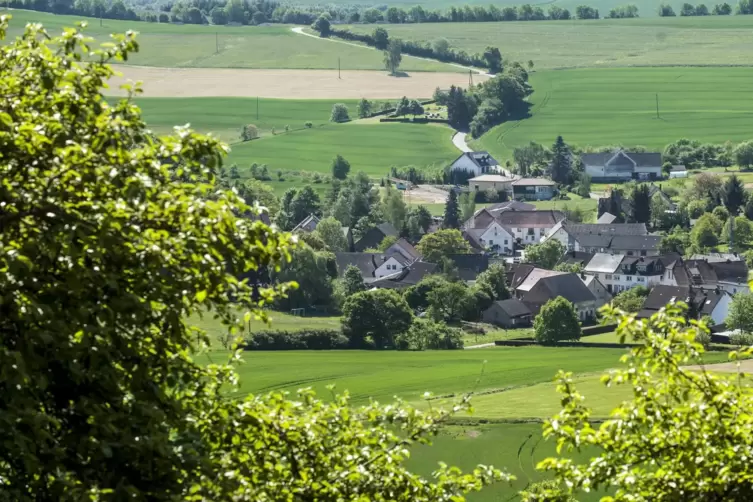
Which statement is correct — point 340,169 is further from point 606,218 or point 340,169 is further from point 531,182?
point 606,218

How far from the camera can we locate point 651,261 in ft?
314

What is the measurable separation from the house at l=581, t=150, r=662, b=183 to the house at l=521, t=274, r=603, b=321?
4648 cm

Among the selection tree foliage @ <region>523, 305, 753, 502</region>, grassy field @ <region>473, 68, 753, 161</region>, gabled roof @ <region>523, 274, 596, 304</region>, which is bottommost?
gabled roof @ <region>523, 274, 596, 304</region>

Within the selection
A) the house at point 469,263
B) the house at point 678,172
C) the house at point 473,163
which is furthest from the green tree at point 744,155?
the house at point 469,263

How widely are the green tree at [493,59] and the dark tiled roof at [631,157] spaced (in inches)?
1806

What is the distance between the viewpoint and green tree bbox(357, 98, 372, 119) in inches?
6398

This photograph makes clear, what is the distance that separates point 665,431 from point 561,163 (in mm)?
124343

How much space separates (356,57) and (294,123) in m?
34.7

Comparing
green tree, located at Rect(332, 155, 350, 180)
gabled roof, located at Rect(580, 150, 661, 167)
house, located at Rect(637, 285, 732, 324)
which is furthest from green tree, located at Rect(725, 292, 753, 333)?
green tree, located at Rect(332, 155, 350, 180)

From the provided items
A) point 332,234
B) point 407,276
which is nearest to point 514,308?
point 407,276

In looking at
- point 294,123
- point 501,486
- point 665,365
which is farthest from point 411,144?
point 665,365

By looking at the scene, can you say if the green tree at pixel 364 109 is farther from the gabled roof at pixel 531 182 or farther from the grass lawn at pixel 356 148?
the gabled roof at pixel 531 182

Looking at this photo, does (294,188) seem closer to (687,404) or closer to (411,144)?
(411,144)

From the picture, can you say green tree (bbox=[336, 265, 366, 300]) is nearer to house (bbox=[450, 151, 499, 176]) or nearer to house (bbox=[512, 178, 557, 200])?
house (bbox=[512, 178, 557, 200])
